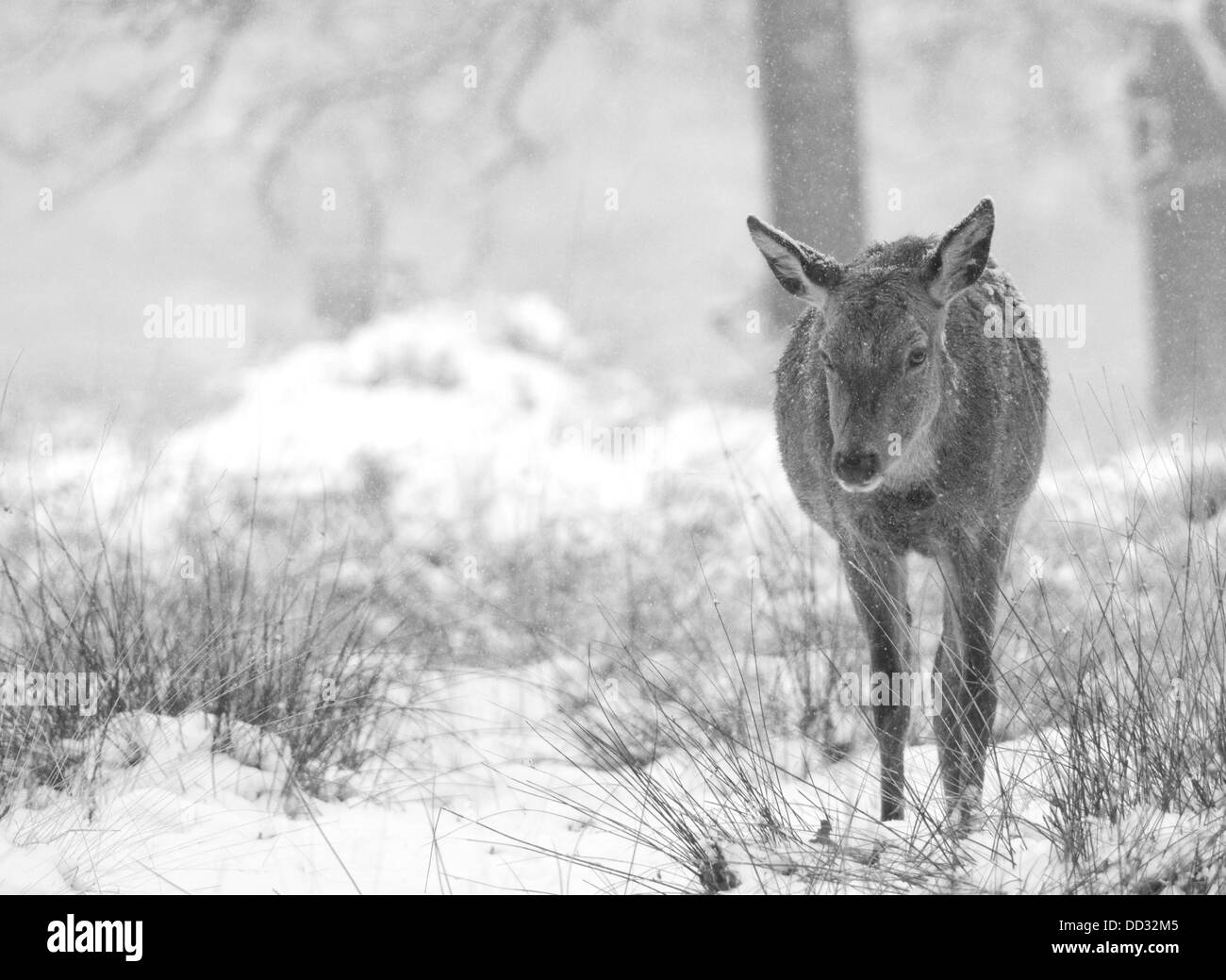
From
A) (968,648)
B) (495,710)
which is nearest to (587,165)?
(495,710)

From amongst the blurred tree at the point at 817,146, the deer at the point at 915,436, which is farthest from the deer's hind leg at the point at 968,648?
the blurred tree at the point at 817,146

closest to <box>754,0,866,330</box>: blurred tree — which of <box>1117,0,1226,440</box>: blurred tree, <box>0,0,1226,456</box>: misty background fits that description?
<box>0,0,1226,456</box>: misty background

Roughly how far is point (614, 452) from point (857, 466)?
4.66 m

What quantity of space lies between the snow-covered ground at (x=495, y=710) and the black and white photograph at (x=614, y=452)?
3 centimetres

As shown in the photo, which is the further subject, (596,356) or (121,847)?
(596,356)

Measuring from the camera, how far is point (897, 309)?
4.12 m

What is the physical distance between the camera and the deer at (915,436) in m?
3.99

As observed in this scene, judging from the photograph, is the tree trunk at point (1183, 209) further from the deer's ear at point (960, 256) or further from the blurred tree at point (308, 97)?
the deer's ear at point (960, 256)

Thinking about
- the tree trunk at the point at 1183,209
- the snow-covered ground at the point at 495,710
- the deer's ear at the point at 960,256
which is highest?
the tree trunk at the point at 1183,209

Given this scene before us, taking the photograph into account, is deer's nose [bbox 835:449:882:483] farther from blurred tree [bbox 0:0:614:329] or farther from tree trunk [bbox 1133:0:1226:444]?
blurred tree [bbox 0:0:614:329]

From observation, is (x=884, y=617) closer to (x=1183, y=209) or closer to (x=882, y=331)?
(x=882, y=331)

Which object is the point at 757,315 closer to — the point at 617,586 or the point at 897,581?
the point at 617,586

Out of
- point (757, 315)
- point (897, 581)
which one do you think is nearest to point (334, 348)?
point (757, 315)

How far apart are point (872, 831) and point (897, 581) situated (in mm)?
1541
